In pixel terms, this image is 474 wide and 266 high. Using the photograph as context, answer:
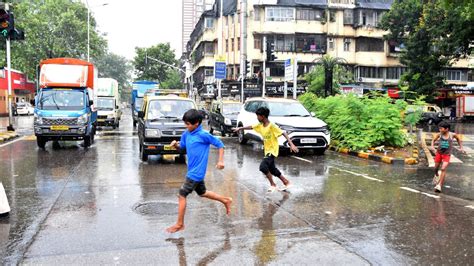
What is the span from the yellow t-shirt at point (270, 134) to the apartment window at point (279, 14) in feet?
141

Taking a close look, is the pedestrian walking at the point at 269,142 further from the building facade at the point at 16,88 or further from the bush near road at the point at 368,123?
the building facade at the point at 16,88

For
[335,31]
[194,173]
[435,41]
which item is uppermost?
[335,31]

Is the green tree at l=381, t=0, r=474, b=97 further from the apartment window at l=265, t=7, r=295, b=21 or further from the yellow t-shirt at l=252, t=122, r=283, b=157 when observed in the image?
the yellow t-shirt at l=252, t=122, r=283, b=157

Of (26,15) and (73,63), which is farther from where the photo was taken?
(26,15)

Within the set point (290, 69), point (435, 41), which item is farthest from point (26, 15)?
point (435, 41)

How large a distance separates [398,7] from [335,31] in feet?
26.5

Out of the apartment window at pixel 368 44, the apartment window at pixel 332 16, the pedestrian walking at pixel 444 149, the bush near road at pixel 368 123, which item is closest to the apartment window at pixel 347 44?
the apartment window at pixel 368 44

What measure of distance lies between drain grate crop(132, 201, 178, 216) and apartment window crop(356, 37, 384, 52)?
48.7m

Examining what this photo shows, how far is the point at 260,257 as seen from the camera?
5004mm

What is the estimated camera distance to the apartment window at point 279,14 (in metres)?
49.9

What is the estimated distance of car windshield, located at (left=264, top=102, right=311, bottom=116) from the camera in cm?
1608

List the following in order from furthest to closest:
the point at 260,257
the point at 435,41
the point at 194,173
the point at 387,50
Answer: the point at 387,50 → the point at 435,41 → the point at 194,173 → the point at 260,257

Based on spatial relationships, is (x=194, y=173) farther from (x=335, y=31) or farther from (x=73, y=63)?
(x=335, y=31)

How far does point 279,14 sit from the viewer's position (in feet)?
164
